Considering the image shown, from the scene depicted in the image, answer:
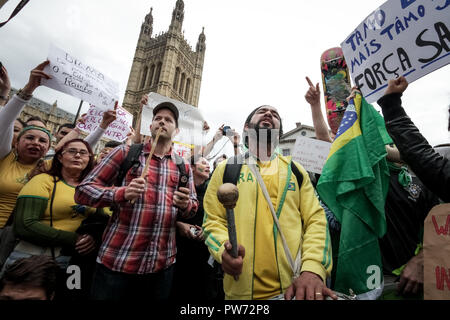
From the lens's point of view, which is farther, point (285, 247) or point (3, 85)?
point (3, 85)

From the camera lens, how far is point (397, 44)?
5.59 ft

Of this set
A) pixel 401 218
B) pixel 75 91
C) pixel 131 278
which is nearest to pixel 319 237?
pixel 401 218

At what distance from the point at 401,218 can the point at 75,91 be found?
3.73 metres

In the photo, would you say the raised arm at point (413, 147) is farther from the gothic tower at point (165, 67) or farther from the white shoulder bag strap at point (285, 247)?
the gothic tower at point (165, 67)

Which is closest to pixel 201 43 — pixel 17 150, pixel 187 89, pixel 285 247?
pixel 187 89

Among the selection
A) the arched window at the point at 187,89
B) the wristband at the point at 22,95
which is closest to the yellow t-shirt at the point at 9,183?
the wristband at the point at 22,95

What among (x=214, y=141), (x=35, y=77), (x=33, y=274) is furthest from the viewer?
(x=214, y=141)

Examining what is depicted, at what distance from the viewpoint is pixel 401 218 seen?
1564 mm

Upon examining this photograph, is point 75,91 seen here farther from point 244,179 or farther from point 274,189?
point 274,189

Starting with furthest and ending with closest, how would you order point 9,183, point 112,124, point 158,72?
point 158,72, point 112,124, point 9,183

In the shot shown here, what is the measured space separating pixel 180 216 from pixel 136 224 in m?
0.38

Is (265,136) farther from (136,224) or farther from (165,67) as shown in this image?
(165,67)

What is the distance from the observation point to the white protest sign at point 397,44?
4.94ft

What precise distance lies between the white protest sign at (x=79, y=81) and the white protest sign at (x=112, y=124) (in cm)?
81
